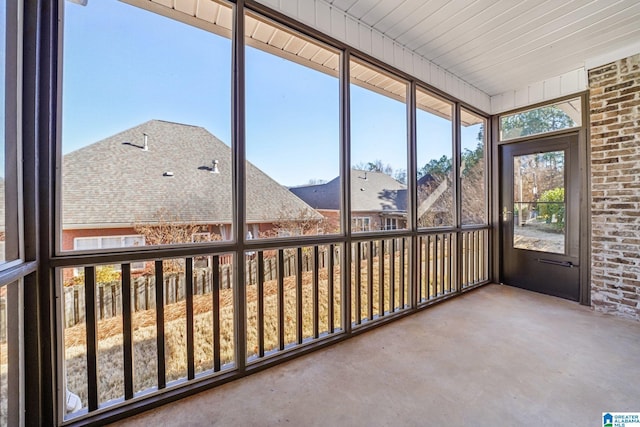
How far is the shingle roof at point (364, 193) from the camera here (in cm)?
224

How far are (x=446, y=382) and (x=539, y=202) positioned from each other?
2.90 meters

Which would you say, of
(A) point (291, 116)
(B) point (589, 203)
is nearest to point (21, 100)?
(A) point (291, 116)

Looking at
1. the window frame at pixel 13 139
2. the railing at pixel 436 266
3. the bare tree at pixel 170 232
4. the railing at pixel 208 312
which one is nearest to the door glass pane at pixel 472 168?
the railing at pixel 436 266

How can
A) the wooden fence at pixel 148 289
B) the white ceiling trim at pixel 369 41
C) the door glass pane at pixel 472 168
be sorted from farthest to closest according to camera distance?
the door glass pane at pixel 472 168 → the white ceiling trim at pixel 369 41 → the wooden fence at pixel 148 289

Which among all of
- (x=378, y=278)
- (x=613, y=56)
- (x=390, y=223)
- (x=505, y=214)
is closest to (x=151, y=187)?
(x=390, y=223)

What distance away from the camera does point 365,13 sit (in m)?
2.29

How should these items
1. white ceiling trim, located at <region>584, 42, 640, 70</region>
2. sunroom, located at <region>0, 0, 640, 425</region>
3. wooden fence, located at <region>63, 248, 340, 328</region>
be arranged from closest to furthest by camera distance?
sunroom, located at <region>0, 0, 640, 425</region> < wooden fence, located at <region>63, 248, 340, 328</region> < white ceiling trim, located at <region>584, 42, 640, 70</region>

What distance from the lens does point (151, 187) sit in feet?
5.33

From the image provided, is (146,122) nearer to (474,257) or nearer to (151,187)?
(151,187)

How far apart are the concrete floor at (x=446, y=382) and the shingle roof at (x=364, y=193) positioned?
3.76ft

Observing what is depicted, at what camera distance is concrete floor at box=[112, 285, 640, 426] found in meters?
1.50

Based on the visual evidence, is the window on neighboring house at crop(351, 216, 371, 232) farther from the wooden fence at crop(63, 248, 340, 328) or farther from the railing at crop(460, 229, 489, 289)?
the railing at crop(460, 229, 489, 289)

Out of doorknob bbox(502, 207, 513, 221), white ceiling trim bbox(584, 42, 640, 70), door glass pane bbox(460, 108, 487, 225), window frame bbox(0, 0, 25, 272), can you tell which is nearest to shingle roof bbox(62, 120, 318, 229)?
window frame bbox(0, 0, 25, 272)

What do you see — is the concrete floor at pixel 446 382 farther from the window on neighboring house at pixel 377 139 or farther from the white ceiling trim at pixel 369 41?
the white ceiling trim at pixel 369 41
